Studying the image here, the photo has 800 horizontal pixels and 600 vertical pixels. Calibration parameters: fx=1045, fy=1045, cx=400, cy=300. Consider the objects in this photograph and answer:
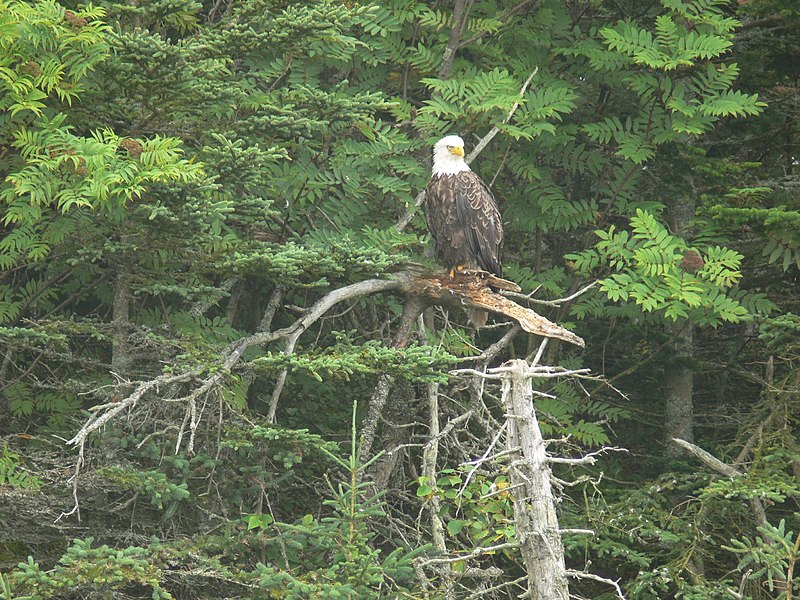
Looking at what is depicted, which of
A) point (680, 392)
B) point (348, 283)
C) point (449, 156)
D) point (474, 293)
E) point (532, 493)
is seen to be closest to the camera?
point (532, 493)

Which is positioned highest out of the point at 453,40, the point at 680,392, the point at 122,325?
the point at 453,40

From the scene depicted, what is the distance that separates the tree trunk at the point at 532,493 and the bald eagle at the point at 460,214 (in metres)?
2.36

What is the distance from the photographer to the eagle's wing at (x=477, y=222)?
23.6 ft

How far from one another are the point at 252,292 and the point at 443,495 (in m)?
3.02

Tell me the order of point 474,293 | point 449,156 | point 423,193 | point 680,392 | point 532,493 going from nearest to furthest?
point 532,493 < point 474,293 < point 449,156 < point 423,193 < point 680,392

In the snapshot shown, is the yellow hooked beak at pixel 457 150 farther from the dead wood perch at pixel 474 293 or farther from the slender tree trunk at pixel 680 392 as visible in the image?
the slender tree trunk at pixel 680 392

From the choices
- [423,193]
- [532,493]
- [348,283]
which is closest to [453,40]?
[423,193]

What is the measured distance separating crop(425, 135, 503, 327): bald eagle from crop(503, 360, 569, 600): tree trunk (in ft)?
7.76

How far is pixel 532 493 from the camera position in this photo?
4.92 m

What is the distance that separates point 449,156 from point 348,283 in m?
1.14

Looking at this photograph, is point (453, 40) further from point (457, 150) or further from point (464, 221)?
point (464, 221)

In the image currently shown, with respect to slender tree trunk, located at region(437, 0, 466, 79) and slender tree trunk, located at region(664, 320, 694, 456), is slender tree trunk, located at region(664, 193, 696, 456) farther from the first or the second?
slender tree trunk, located at region(437, 0, 466, 79)

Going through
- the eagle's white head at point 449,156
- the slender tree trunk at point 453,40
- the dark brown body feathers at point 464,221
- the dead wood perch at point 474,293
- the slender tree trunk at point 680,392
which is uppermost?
the slender tree trunk at point 453,40

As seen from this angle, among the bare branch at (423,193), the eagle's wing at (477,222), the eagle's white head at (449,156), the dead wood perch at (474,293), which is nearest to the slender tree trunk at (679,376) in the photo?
the bare branch at (423,193)
